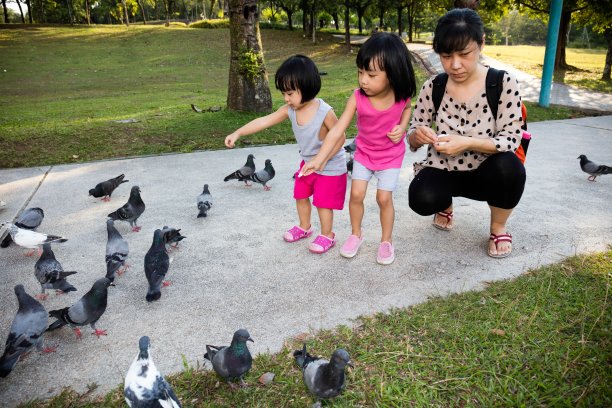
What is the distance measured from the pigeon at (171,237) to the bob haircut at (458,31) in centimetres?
275

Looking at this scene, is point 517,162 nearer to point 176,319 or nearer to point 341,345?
point 341,345

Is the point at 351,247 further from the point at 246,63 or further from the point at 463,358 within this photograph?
the point at 246,63

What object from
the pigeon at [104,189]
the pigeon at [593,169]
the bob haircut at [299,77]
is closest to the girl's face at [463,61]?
the bob haircut at [299,77]

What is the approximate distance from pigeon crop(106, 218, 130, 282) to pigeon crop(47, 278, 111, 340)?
1.60ft

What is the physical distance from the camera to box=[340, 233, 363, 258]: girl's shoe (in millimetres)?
3766

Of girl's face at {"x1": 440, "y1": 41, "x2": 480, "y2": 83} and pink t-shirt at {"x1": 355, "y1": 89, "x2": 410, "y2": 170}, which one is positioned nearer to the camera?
girl's face at {"x1": 440, "y1": 41, "x2": 480, "y2": 83}

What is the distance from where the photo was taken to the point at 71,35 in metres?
41.9

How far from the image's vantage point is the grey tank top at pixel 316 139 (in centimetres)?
374

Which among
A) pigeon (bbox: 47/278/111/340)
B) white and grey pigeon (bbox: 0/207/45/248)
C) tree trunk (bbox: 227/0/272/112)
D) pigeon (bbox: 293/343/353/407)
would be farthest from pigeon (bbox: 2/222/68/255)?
tree trunk (bbox: 227/0/272/112)

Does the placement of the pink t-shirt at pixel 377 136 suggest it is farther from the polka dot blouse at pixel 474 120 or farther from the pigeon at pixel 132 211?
the pigeon at pixel 132 211

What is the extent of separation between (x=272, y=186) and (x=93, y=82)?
21326 millimetres

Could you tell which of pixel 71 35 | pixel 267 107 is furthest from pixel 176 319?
pixel 71 35

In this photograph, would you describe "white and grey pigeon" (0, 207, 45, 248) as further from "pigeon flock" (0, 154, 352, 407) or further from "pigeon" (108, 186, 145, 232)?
"pigeon" (108, 186, 145, 232)

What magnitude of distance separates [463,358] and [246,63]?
27.6 feet
